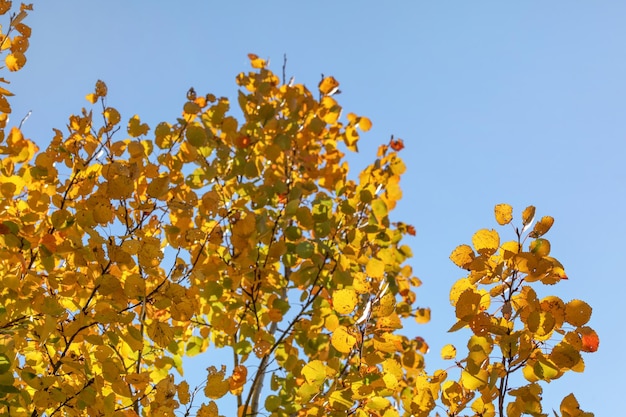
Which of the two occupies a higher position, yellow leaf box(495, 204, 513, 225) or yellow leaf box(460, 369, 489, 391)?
yellow leaf box(495, 204, 513, 225)

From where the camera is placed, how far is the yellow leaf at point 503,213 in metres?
1.56

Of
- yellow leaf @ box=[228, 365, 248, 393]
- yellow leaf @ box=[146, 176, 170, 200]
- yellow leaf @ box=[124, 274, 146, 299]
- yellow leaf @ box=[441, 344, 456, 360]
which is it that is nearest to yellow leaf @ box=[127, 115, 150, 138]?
yellow leaf @ box=[146, 176, 170, 200]

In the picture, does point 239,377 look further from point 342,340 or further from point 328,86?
point 328,86

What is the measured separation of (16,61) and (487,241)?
1.76 meters

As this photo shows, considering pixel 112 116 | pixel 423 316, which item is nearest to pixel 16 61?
pixel 112 116

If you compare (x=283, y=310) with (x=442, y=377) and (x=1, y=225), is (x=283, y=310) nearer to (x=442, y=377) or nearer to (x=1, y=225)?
(x=442, y=377)

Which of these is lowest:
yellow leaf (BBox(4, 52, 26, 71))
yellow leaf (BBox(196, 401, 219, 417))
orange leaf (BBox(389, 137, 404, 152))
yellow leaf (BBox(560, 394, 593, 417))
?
yellow leaf (BBox(560, 394, 593, 417))

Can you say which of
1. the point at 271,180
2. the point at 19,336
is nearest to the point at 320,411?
the point at 19,336

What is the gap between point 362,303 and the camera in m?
2.01

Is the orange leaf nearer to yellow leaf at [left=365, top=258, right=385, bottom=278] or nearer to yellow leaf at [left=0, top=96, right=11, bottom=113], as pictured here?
yellow leaf at [left=365, top=258, right=385, bottom=278]

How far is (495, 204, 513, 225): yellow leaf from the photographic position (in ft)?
5.12

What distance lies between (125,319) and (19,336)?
16.5 inches

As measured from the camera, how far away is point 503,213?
1.56 m

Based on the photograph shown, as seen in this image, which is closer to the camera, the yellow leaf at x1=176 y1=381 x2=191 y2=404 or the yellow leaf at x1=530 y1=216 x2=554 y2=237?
the yellow leaf at x1=530 y1=216 x2=554 y2=237
